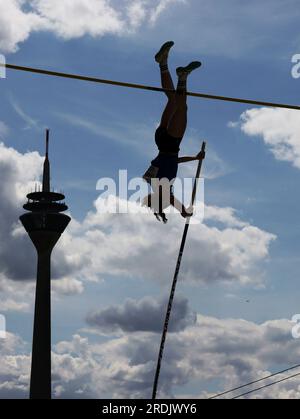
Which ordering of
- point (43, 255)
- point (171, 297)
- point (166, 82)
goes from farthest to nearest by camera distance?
point (43, 255) < point (171, 297) < point (166, 82)

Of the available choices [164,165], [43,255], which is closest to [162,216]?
[164,165]

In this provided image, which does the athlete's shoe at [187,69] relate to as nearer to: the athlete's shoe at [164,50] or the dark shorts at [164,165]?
the athlete's shoe at [164,50]

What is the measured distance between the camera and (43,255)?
177000 mm

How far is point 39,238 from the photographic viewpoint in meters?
166

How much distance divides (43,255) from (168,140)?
6114 inches

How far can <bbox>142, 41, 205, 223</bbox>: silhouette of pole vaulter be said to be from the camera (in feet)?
77.5

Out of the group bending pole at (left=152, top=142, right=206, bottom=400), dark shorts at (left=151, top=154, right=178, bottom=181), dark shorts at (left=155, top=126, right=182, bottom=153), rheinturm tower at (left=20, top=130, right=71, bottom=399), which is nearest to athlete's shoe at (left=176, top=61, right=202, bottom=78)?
dark shorts at (left=155, top=126, right=182, bottom=153)

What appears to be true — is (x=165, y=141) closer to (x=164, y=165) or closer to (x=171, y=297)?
(x=164, y=165)

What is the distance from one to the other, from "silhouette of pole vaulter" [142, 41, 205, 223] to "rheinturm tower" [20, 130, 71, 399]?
439ft

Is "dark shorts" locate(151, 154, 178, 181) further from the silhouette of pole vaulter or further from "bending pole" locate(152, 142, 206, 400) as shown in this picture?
"bending pole" locate(152, 142, 206, 400)

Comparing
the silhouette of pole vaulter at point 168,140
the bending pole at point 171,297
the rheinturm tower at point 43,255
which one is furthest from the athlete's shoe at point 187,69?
the rheinturm tower at point 43,255

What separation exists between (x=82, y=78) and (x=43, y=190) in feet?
466

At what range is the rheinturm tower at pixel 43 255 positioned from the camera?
15862 centimetres
